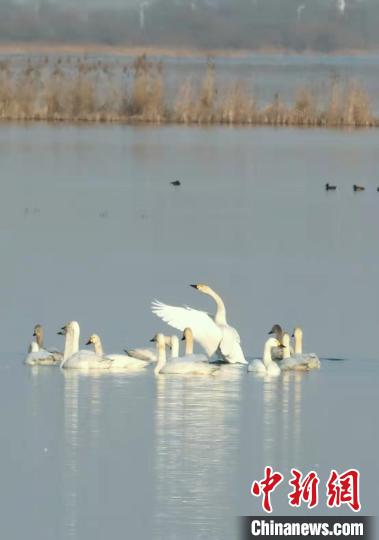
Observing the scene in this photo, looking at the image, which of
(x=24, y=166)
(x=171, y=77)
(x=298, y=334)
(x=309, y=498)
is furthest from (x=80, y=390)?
(x=171, y=77)

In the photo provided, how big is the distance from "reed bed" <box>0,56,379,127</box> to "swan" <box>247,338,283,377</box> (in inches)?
1011

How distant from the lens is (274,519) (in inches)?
323

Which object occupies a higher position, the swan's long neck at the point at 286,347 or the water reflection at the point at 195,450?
the swan's long neck at the point at 286,347

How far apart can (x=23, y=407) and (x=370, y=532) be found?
309 centimetres

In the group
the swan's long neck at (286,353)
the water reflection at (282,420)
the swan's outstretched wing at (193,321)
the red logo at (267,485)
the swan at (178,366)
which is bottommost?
the red logo at (267,485)

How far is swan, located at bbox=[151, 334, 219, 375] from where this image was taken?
38.8 feet

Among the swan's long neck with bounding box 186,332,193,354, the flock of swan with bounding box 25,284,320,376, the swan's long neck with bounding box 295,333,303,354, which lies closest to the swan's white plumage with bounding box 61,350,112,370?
the flock of swan with bounding box 25,284,320,376

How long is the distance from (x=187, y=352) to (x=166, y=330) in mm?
1094

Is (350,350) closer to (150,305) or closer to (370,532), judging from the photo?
(150,305)

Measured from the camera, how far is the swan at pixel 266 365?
11836 mm

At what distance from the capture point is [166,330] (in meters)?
13.5

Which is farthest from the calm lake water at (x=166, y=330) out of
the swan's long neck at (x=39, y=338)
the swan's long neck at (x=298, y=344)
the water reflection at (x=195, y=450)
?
the swan's long neck at (x=298, y=344)

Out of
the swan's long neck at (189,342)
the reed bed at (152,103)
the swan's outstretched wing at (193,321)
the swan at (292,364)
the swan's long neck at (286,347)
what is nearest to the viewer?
the swan at (292,364)

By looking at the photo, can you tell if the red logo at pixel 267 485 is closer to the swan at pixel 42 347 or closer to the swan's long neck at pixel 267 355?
the swan's long neck at pixel 267 355
